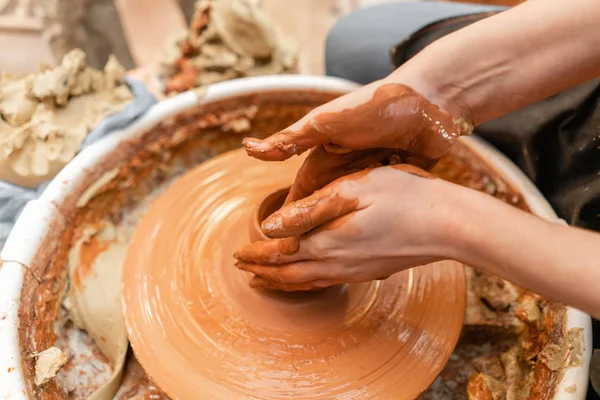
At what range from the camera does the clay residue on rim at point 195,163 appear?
4.19 ft

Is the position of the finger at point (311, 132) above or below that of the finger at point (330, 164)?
above

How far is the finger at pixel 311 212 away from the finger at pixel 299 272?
115 mm

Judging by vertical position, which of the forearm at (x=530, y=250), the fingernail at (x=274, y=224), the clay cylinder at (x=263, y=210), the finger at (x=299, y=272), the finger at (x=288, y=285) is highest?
the fingernail at (x=274, y=224)

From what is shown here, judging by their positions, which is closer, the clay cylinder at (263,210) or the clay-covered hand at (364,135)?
the clay-covered hand at (364,135)

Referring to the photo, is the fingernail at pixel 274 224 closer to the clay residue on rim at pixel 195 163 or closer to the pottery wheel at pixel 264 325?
the pottery wheel at pixel 264 325

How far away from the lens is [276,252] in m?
1.11

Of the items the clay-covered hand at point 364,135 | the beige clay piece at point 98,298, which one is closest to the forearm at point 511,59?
the clay-covered hand at point 364,135

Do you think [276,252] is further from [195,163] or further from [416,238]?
[195,163]

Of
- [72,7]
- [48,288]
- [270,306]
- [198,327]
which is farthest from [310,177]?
[72,7]

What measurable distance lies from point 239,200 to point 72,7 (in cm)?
161

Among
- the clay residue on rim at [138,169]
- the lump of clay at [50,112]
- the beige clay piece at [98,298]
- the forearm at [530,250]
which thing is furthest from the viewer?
the lump of clay at [50,112]

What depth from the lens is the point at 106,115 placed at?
163 centimetres

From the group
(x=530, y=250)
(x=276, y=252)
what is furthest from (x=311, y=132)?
(x=530, y=250)

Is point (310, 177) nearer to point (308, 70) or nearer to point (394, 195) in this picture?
point (394, 195)
